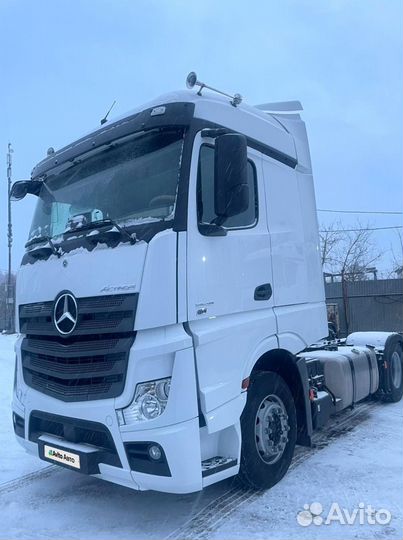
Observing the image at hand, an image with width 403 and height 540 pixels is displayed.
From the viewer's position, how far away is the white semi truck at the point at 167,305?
3.29 m

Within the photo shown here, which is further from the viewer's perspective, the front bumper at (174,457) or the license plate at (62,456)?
the license plate at (62,456)

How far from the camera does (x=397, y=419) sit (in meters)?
6.63

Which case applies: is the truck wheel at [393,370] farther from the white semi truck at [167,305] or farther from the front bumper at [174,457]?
the front bumper at [174,457]

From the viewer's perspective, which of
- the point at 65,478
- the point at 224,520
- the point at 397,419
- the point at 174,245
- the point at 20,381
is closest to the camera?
the point at 174,245

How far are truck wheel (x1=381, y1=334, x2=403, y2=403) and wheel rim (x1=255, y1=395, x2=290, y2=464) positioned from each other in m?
3.91

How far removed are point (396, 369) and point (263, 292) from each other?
5.01m

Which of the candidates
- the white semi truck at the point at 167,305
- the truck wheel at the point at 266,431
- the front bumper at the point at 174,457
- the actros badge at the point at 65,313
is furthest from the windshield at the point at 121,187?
the truck wheel at the point at 266,431

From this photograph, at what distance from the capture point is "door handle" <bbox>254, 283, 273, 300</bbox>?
13.5 feet

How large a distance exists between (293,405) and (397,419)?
2911mm

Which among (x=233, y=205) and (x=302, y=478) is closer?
(x=233, y=205)

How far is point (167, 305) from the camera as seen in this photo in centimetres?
330

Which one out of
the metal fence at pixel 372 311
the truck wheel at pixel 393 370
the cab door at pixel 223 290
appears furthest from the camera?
the metal fence at pixel 372 311

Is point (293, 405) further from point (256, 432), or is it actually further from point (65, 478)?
point (65, 478)

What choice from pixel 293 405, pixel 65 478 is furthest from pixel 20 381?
pixel 293 405
